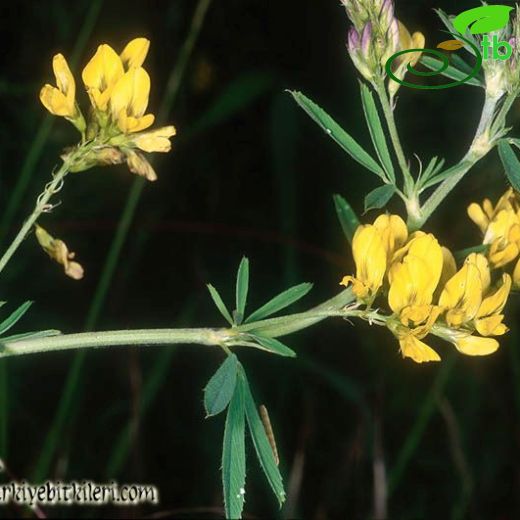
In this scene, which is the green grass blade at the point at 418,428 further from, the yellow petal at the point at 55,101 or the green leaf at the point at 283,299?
the yellow petal at the point at 55,101

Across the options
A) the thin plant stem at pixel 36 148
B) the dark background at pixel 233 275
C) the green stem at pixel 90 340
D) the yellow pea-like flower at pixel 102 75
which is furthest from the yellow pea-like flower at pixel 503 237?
the thin plant stem at pixel 36 148

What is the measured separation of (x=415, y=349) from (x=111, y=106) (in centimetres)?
57

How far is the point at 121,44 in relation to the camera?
2.66 metres

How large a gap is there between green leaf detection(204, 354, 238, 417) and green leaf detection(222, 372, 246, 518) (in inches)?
1.2

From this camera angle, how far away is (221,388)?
4.13 ft

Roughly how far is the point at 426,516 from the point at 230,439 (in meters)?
1.20

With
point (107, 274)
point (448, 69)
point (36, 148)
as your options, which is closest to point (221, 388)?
point (448, 69)

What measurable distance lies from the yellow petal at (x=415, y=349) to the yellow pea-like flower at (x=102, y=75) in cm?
56

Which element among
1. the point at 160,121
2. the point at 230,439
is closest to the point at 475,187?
the point at 160,121

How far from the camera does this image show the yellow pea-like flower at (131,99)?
1343 millimetres

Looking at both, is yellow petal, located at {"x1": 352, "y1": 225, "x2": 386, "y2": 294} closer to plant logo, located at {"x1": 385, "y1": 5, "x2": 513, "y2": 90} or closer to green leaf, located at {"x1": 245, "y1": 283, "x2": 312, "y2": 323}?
green leaf, located at {"x1": 245, "y1": 283, "x2": 312, "y2": 323}


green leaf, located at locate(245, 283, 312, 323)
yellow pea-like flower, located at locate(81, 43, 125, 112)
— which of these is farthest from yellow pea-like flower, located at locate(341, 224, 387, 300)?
yellow pea-like flower, located at locate(81, 43, 125, 112)

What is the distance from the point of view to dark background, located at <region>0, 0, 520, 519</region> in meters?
2.32

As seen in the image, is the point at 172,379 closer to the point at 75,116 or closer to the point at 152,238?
the point at 152,238
